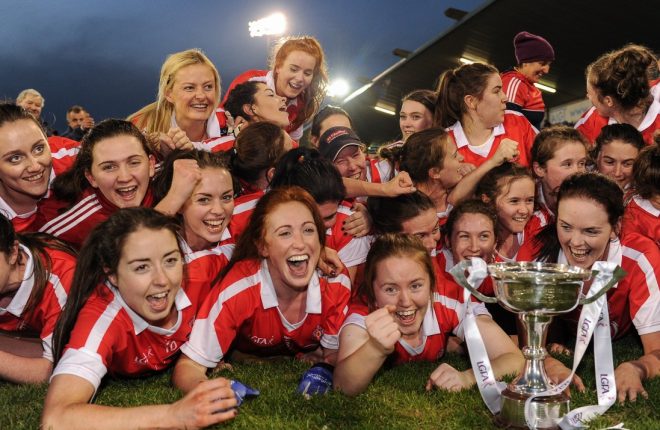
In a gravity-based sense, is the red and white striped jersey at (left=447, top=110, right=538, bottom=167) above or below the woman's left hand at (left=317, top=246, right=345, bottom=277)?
above

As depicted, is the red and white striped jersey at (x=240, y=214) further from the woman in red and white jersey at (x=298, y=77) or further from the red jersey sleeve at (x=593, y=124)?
the red jersey sleeve at (x=593, y=124)

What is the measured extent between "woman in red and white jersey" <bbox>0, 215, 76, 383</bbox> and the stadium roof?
973 centimetres

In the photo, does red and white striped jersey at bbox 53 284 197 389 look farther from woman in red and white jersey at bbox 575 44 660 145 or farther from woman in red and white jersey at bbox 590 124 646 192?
woman in red and white jersey at bbox 575 44 660 145

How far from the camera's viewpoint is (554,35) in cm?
1248

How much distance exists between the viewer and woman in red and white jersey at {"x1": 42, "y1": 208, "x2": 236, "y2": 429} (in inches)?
113

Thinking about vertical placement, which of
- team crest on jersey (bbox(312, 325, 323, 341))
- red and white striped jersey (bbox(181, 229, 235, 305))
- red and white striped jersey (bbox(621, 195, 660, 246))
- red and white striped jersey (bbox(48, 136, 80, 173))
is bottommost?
team crest on jersey (bbox(312, 325, 323, 341))

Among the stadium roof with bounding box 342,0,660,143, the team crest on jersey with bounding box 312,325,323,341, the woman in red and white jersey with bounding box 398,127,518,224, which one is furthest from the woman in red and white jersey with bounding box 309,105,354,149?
the stadium roof with bounding box 342,0,660,143

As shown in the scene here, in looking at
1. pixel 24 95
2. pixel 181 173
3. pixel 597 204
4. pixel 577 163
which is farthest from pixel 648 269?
pixel 24 95

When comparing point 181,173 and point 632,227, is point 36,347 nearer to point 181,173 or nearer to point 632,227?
point 181,173

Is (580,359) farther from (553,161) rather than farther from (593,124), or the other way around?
(593,124)

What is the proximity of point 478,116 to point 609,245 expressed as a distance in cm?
205

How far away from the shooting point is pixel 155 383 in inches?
139

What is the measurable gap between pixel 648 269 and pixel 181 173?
275 centimetres

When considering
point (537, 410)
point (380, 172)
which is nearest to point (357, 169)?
point (380, 172)
